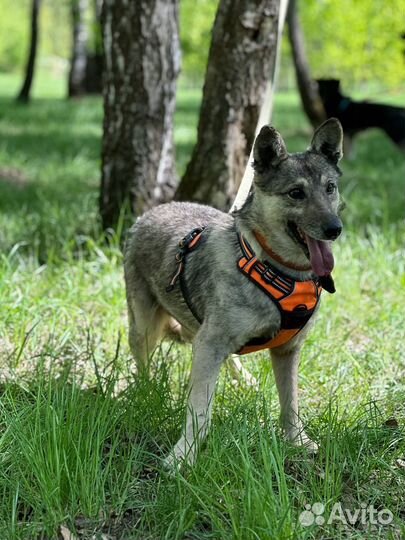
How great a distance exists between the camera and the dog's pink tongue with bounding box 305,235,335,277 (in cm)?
356

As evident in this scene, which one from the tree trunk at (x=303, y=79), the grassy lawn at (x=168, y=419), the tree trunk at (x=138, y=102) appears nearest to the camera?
the grassy lawn at (x=168, y=419)

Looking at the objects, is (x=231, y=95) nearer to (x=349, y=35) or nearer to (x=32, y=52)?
(x=349, y=35)

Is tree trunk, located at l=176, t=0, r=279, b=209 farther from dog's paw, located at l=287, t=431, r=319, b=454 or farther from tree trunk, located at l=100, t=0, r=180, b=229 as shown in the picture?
dog's paw, located at l=287, t=431, r=319, b=454

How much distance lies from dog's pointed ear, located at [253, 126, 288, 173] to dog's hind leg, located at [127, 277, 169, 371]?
46.4 inches

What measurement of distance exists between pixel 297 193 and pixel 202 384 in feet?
3.37

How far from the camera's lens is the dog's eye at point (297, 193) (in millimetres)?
3654

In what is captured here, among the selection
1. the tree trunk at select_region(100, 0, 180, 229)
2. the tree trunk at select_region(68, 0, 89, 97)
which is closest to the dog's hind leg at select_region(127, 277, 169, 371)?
the tree trunk at select_region(100, 0, 180, 229)

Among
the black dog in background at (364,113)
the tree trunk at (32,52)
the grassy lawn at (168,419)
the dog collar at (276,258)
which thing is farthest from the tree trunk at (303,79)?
the dog collar at (276,258)

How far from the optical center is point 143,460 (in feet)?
11.9

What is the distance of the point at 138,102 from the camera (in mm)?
6828

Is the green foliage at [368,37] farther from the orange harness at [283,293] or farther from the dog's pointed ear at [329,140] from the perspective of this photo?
the orange harness at [283,293]

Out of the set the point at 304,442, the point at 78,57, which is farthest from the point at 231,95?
the point at 78,57

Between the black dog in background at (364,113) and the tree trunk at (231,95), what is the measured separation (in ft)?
19.8

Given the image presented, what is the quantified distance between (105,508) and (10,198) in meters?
6.62
